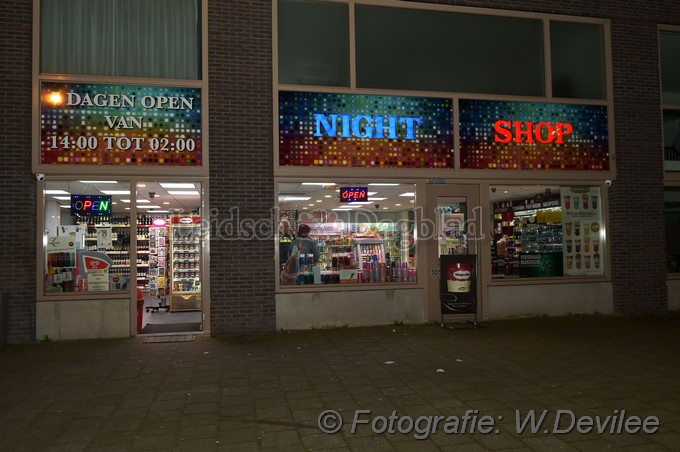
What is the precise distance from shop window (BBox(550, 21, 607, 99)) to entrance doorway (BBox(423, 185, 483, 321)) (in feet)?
9.80

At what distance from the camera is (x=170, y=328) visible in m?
9.74

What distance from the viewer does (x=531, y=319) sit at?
32.6 ft

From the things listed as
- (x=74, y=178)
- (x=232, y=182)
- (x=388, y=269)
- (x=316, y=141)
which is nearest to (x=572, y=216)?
(x=388, y=269)

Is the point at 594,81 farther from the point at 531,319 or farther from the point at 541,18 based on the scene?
the point at 531,319

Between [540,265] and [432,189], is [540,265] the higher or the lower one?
the lower one

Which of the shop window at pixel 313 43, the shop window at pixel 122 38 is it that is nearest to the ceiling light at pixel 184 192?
the shop window at pixel 122 38

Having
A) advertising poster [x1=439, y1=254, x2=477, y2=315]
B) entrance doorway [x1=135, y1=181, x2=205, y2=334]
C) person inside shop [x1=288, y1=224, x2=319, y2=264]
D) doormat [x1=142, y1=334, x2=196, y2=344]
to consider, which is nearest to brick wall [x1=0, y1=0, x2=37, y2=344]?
doormat [x1=142, y1=334, x2=196, y2=344]

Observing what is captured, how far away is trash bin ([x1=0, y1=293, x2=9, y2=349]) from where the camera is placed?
7934 millimetres

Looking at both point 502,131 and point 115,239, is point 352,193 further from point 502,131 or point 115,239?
point 115,239

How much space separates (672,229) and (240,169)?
29.8ft

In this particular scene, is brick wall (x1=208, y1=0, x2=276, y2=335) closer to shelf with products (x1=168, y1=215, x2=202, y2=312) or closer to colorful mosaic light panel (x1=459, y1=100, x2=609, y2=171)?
shelf with products (x1=168, y1=215, x2=202, y2=312)

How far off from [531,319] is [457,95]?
4.59m

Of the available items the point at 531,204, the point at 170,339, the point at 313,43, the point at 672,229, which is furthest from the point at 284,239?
the point at 672,229

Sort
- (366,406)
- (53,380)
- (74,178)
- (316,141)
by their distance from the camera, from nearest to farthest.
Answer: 1. (366,406)
2. (53,380)
3. (74,178)
4. (316,141)
